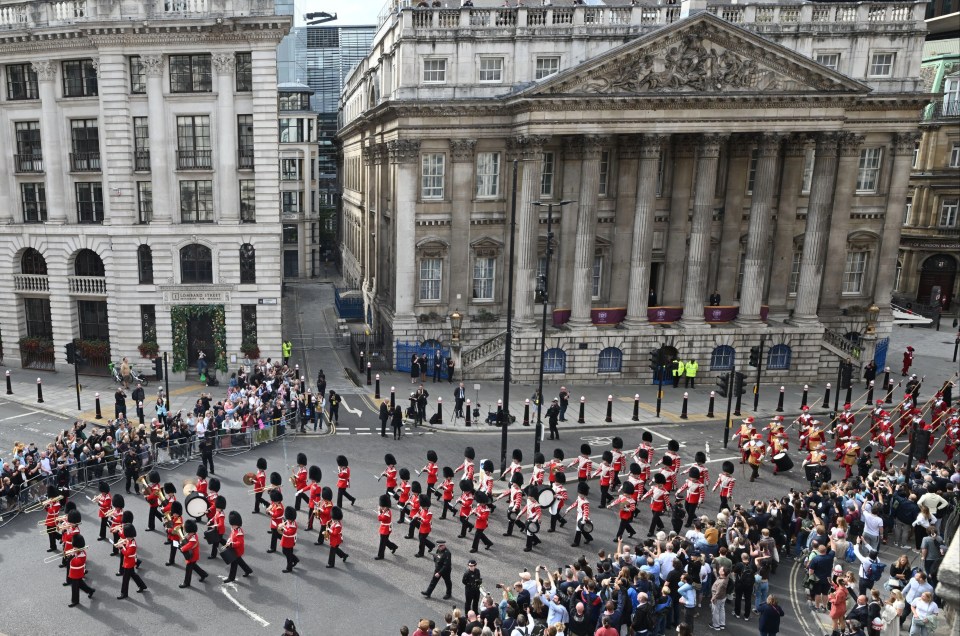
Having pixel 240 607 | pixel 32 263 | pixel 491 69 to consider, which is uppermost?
pixel 491 69

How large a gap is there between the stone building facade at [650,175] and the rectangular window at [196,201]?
8936 mm

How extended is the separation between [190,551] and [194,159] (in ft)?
75.6

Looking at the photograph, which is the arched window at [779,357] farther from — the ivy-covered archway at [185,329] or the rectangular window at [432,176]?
the ivy-covered archway at [185,329]

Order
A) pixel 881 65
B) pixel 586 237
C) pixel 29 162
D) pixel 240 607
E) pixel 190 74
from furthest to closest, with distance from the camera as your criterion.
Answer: pixel 881 65, pixel 586 237, pixel 29 162, pixel 190 74, pixel 240 607

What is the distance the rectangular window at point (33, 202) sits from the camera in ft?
121

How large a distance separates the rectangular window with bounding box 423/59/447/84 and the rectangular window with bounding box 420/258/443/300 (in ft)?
28.7

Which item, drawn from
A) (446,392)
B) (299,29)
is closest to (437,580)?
(446,392)

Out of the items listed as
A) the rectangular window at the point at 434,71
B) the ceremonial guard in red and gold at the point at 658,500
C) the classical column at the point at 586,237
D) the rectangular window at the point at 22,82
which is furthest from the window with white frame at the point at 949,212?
the rectangular window at the point at 22,82

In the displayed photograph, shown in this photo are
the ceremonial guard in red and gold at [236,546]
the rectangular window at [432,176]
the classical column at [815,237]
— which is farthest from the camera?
the classical column at [815,237]

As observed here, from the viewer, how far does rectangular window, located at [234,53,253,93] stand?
115ft

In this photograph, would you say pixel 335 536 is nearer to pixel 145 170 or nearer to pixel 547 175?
pixel 145 170

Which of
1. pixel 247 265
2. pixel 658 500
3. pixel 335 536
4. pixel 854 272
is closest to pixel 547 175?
pixel 247 265

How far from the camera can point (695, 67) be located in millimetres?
35406

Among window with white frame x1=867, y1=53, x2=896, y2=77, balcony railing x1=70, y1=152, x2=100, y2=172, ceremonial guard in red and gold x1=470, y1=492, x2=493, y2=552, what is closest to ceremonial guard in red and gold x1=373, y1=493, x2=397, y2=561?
ceremonial guard in red and gold x1=470, y1=492, x2=493, y2=552
